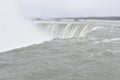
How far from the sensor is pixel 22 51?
67.9 feet

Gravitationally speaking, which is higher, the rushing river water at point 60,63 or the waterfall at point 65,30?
the rushing river water at point 60,63

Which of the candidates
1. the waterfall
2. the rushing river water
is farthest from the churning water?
the waterfall

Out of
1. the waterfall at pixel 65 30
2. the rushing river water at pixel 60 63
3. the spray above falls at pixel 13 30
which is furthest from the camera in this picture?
the waterfall at pixel 65 30

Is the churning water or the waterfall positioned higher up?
the churning water

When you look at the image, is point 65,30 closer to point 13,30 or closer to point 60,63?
point 13,30

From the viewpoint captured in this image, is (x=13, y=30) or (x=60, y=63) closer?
(x=60, y=63)

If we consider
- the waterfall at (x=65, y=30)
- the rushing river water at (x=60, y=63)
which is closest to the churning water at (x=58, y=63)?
the rushing river water at (x=60, y=63)

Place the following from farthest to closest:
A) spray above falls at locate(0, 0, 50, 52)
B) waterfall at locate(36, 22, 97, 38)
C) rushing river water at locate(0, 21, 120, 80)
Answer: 1. waterfall at locate(36, 22, 97, 38)
2. spray above falls at locate(0, 0, 50, 52)
3. rushing river water at locate(0, 21, 120, 80)

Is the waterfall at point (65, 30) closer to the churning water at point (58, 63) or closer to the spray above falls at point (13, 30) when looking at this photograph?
the spray above falls at point (13, 30)

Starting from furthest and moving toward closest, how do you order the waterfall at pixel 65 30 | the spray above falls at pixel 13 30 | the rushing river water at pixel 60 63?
the waterfall at pixel 65 30 < the spray above falls at pixel 13 30 < the rushing river water at pixel 60 63

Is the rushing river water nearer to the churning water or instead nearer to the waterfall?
the churning water

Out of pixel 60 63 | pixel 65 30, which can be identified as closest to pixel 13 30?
pixel 65 30

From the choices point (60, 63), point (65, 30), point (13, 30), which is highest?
→ point (60, 63)

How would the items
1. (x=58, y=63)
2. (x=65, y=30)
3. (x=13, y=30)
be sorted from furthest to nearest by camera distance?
1. (x=65, y=30)
2. (x=13, y=30)
3. (x=58, y=63)
